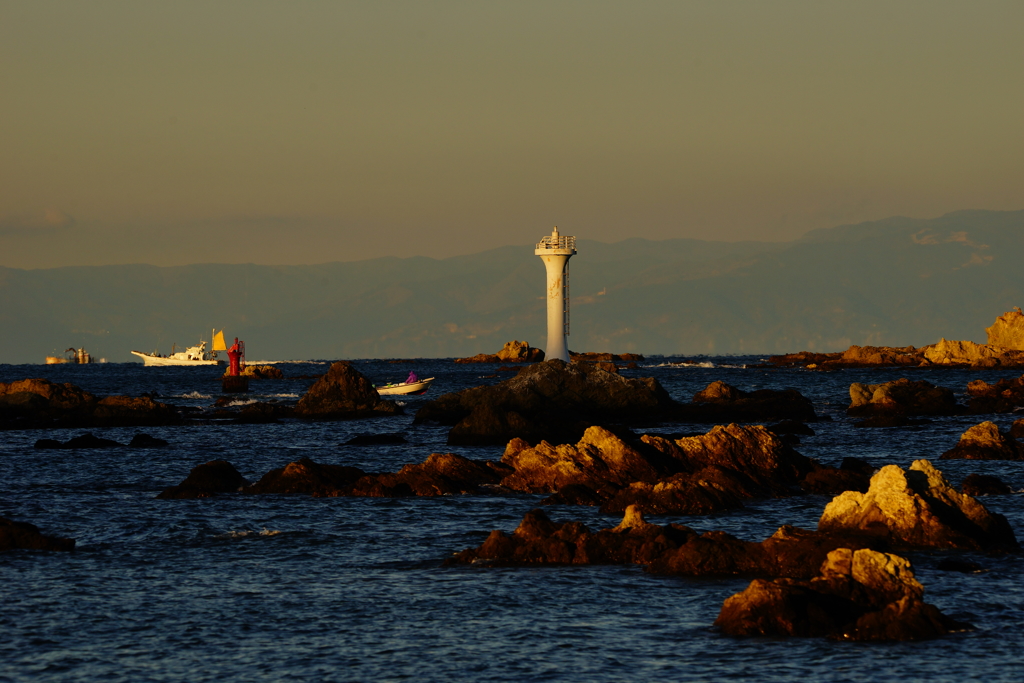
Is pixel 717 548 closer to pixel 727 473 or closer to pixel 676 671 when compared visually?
pixel 676 671

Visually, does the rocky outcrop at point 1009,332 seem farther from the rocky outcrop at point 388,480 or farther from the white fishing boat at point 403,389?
the rocky outcrop at point 388,480

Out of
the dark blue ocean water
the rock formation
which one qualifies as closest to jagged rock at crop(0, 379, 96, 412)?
the dark blue ocean water

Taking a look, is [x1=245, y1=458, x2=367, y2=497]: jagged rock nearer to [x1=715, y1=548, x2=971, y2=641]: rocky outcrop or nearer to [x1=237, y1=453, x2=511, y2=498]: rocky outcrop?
[x1=237, y1=453, x2=511, y2=498]: rocky outcrop

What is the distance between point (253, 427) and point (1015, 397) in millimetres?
41288

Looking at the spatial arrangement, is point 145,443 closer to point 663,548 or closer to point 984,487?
point 663,548

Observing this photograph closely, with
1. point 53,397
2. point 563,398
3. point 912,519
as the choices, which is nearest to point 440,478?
point 912,519

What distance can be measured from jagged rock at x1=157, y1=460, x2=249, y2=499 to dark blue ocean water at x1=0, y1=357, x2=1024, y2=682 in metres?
0.79

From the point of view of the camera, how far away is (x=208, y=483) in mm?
31547

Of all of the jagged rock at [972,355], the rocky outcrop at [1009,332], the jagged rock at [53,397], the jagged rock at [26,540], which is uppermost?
the rocky outcrop at [1009,332]

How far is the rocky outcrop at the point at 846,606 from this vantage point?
1594cm

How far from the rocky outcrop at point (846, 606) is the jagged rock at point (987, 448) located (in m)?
21.9

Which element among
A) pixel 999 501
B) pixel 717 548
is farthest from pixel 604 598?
pixel 999 501

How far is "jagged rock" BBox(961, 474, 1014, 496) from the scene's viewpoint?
2923cm

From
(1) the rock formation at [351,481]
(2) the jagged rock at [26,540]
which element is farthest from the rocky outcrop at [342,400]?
(2) the jagged rock at [26,540]
